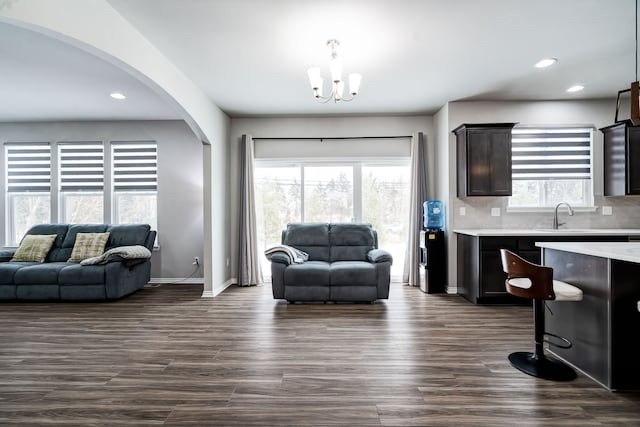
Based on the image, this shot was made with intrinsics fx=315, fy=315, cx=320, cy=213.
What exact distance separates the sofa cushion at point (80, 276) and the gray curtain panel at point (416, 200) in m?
4.51

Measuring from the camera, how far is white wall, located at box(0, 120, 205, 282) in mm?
5363

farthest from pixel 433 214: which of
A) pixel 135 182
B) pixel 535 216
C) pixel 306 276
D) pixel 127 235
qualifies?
pixel 135 182

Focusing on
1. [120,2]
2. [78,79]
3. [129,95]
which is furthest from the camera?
[129,95]

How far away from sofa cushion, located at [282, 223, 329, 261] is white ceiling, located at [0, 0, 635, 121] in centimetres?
189

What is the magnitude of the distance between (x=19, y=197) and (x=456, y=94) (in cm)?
729

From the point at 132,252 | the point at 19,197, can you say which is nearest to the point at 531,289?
the point at 132,252

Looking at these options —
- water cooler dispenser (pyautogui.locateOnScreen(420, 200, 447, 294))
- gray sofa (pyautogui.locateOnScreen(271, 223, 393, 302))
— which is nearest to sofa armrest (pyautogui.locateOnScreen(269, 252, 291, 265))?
gray sofa (pyautogui.locateOnScreen(271, 223, 393, 302))

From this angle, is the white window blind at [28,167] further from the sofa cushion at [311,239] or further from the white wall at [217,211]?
the sofa cushion at [311,239]

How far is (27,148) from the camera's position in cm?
545

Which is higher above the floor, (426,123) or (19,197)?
(426,123)

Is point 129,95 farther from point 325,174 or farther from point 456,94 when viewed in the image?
point 456,94

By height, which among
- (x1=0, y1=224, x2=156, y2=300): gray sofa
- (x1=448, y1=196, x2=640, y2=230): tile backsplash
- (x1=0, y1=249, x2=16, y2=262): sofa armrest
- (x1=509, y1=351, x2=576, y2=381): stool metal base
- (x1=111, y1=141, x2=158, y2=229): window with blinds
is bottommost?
(x1=509, y1=351, x2=576, y2=381): stool metal base

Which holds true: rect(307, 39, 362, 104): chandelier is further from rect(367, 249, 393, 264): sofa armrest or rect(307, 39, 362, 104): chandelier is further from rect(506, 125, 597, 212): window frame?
rect(506, 125, 597, 212): window frame

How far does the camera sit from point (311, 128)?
5340 millimetres
